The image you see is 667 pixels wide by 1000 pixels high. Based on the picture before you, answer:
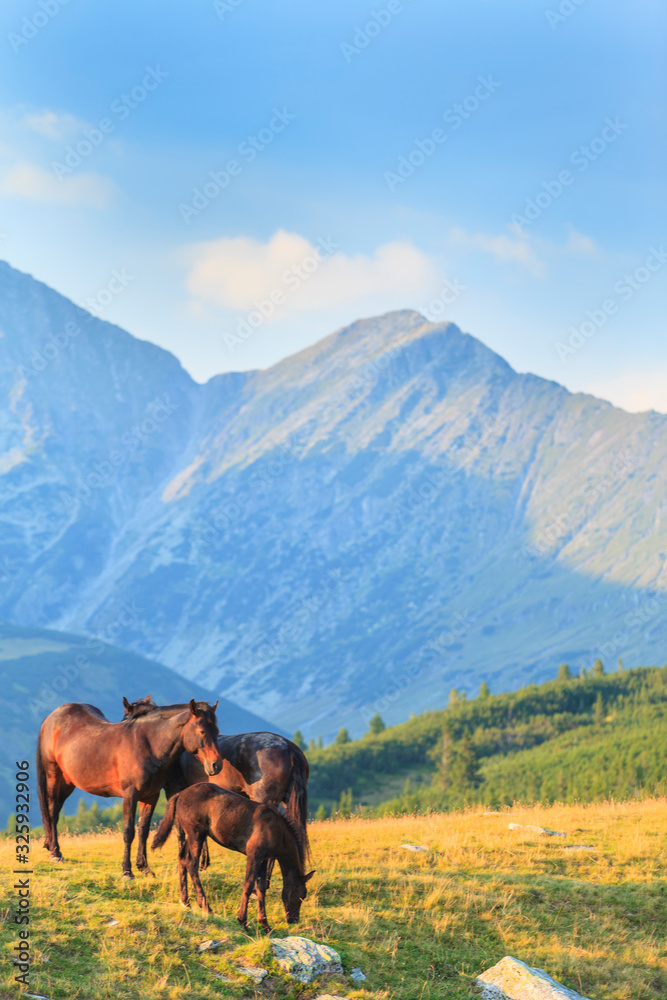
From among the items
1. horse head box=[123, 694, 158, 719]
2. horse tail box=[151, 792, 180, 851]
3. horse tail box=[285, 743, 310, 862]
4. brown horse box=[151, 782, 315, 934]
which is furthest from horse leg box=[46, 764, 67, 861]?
horse tail box=[285, 743, 310, 862]

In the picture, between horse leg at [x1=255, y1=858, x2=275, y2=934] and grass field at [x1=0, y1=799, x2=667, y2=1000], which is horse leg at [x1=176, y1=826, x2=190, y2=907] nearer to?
grass field at [x1=0, y1=799, x2=667, y2=1000]

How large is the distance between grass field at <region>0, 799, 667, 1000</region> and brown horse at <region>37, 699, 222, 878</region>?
1.44m

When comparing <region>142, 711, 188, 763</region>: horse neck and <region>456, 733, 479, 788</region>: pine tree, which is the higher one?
<region>142, 711, 188, 763</region>: horse neck

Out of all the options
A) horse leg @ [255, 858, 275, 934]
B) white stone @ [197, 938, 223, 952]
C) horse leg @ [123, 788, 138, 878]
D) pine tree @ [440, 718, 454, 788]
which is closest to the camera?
white stone @ [197, 938, 223, 952]

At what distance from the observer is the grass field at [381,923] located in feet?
42.6

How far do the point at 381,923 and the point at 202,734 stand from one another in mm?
4549

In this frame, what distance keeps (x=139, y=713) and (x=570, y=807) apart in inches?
750

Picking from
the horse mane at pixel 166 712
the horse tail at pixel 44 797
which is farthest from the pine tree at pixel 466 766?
the horse mane at pixel 166 712

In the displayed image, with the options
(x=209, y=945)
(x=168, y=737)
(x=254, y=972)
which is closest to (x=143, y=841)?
(x=168, y=737)

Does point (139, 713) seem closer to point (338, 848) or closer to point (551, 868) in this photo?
point (338, 848)

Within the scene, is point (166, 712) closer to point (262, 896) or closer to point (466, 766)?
point (262, 896)

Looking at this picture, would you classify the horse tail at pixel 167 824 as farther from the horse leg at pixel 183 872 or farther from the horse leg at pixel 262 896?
the horse leg at pixel 262 896

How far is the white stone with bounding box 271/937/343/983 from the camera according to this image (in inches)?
512

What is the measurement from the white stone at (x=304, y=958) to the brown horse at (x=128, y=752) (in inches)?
117
